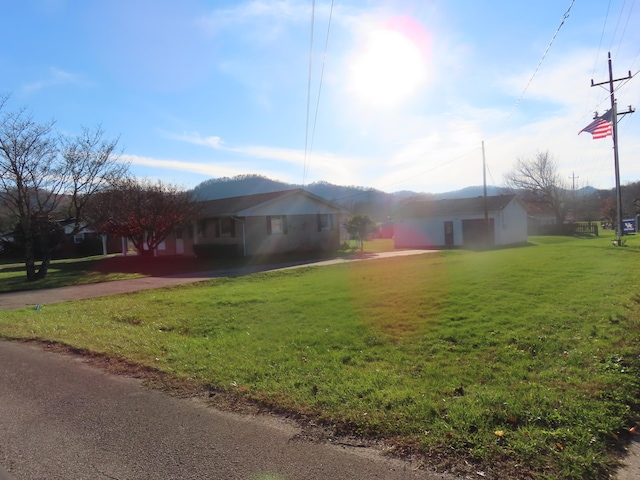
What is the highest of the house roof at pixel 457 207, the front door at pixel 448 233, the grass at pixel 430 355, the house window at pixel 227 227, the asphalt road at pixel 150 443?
the house roof at pixel 457 207

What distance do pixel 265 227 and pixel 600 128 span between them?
18754mm

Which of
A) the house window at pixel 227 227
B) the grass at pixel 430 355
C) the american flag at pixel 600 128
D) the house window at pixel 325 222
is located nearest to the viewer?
the grass at pixel 430 355

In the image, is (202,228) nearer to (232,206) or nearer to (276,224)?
(232,206)

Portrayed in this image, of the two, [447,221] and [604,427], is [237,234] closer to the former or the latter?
[447,221]

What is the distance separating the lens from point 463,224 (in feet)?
120

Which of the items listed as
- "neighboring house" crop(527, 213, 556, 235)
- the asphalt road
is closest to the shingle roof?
the asphalt road

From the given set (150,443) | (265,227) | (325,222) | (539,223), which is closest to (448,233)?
(325,222)

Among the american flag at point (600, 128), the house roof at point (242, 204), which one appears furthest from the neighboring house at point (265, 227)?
the american flag at point (600, 128)

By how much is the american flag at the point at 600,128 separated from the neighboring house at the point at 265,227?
15.7m

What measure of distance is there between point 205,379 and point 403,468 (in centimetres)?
284

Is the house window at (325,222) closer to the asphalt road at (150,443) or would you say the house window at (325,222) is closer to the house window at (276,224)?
the house window at (276,224)

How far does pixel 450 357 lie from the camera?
5738 mm

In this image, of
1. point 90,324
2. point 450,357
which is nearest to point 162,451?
point 450,357

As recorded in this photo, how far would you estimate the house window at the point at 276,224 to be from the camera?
28781mm
